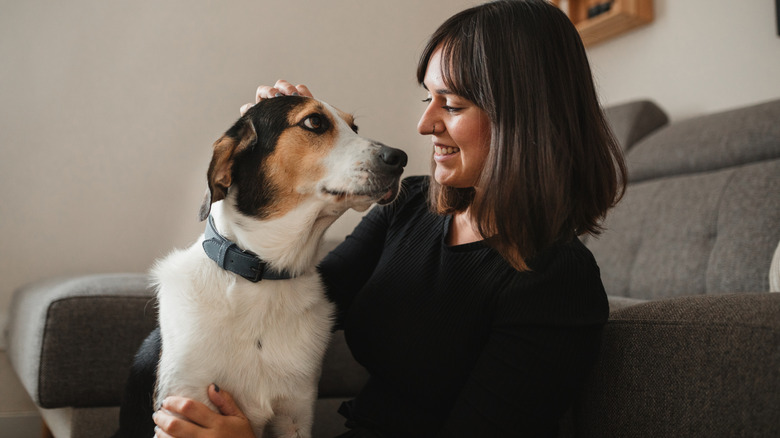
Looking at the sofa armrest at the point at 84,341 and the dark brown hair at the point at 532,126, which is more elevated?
the dark brown hair at the point at 532,126

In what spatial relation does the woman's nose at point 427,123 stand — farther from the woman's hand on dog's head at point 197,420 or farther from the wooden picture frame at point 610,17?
the wooden picture frame at point 610,17

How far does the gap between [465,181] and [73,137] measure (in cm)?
179

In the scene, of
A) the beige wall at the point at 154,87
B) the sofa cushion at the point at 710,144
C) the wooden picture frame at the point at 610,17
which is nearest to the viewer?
the sofa cushion at the point at 710,144

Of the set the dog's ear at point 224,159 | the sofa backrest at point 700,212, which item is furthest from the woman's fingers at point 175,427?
the sofa backrest at point 700,212

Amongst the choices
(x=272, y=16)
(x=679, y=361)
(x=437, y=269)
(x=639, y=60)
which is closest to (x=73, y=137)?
(x=272, y=16)

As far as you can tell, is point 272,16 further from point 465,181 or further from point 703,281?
point 703,281

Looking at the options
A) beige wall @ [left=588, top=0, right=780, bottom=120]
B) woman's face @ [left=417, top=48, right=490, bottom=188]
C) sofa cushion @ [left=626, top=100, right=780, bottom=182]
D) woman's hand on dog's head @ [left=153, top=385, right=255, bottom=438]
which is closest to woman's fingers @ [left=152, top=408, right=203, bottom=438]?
woman's hand on dog's head @ [left=153, top=385, right=255, bottom=438]

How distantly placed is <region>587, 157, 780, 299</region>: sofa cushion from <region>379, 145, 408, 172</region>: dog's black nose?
1.16m

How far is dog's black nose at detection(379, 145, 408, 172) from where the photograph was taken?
44.3 inches

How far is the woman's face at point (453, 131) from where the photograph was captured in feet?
3.59

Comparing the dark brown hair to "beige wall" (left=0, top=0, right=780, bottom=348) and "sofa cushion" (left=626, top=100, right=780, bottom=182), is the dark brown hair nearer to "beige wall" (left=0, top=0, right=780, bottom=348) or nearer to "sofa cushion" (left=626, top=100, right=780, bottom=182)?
"sofa cushion" (left=626, top=100, right=780, bottom=182)

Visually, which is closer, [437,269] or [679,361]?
[679,361]

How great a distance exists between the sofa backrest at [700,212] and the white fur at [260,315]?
3.18 ft

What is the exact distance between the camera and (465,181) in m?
1.17
